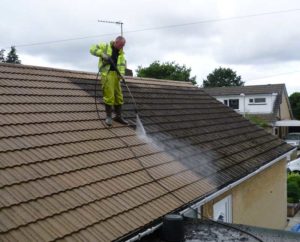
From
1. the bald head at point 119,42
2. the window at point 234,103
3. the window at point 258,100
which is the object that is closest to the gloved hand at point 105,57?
the bald head at point 119,42

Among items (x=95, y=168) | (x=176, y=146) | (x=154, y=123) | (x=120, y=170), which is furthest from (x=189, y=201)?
(x=154, y=123)

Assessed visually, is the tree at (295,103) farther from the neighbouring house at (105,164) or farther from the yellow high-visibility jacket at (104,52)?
the yellow high-visibility jacket at (104,52)

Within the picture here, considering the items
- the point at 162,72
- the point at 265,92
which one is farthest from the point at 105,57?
the point at 162,72

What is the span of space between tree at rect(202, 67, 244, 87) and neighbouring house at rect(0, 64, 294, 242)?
62.9 meters

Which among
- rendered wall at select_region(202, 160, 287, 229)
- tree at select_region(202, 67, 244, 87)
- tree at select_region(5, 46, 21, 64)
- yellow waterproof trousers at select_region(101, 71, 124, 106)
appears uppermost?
tree at select_region(5, 46, 21, 64)

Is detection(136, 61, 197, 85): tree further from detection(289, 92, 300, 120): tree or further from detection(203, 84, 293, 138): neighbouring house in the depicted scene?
detection(289, 92, 300, 120): tree

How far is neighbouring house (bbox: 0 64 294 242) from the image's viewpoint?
4.44 metres

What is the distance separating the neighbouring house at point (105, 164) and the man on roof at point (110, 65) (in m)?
0.49

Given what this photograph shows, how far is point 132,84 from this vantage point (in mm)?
11258

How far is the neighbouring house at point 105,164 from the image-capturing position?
4438 mm

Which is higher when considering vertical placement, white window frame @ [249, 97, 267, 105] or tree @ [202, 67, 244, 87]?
tree @ [202, 67, 244, 87]

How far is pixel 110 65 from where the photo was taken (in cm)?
714

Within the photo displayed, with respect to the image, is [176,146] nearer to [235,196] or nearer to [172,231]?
[235,196]

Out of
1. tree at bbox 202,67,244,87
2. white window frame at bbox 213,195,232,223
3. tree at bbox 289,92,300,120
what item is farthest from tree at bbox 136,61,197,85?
white window frame at bbox 213,195,232,223
